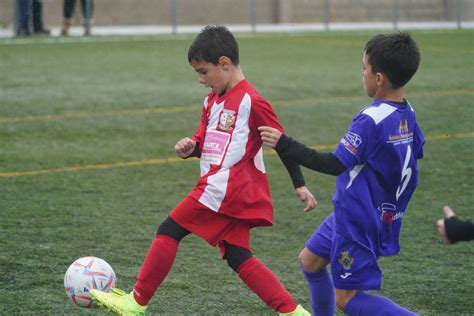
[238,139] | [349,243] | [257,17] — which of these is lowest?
[257,17]

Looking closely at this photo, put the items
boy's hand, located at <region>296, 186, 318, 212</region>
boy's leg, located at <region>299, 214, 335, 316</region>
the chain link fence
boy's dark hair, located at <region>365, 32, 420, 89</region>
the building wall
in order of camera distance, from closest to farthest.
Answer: boy's dark hair, located at <region>365, 32, 420, 89</region>, boy's leg, located at <region>299, 214, 335, 316</region>, boy's hand, located at <region>296, 186, 318, 212</region>, the chain link fence, the building wall

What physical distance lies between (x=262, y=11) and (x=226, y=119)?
87.6 ft

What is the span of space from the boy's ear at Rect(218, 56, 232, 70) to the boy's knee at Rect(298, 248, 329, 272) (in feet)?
2.97

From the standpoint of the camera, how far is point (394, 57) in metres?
4.03

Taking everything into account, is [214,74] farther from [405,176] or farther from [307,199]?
[405,176]

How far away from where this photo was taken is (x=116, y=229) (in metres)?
6.52

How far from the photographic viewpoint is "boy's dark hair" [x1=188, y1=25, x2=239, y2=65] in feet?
14.7

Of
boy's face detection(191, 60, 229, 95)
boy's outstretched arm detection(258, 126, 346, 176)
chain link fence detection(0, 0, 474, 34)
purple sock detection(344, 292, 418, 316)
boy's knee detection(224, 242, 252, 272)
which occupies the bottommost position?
chain link fence detection(0, 0, 474, 34)

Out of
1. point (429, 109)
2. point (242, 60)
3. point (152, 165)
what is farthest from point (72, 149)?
point (242, 60)

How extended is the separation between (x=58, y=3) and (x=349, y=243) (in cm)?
2425

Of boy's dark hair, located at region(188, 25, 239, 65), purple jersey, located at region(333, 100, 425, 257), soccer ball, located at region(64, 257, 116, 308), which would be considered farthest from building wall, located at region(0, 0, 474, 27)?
purple jersey, located at region(333, 100, 425, 257)

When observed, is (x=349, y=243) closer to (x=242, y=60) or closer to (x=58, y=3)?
(x=242, y=60)

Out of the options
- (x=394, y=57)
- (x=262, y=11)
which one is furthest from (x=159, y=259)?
(x=262, y=11)

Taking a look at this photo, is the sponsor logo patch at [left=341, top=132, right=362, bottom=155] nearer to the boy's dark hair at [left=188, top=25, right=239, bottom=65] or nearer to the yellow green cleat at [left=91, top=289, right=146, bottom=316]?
the boy's dark hair at [left=188, top=25, right=239, bottom=65]
